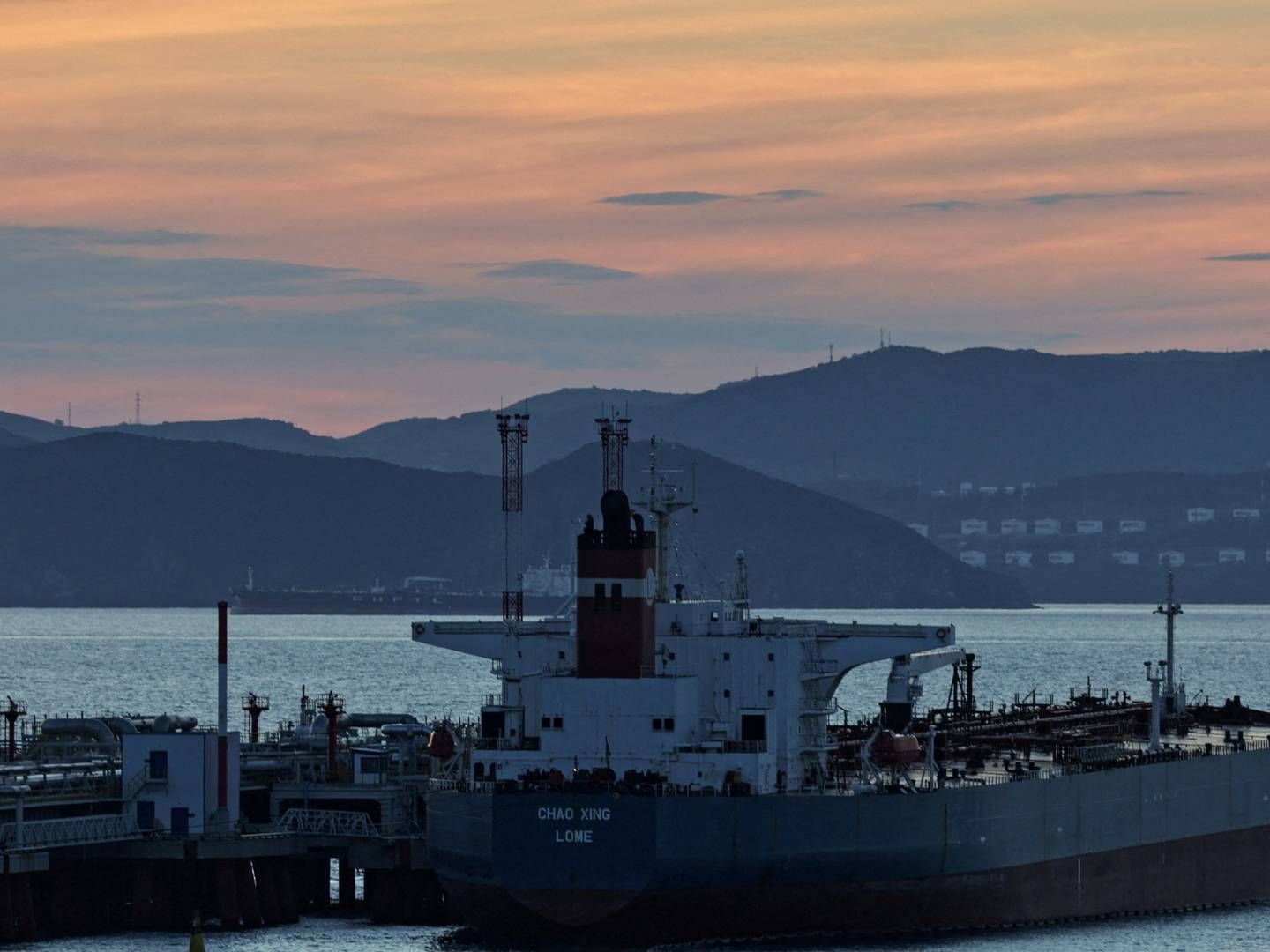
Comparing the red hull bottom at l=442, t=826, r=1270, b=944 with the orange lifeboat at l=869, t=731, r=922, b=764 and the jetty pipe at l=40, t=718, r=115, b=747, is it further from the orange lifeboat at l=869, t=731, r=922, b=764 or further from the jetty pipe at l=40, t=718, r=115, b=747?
the jetty pipe at l=40, t=718, r=115, b=747

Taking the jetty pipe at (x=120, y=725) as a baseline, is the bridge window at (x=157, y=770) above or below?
below

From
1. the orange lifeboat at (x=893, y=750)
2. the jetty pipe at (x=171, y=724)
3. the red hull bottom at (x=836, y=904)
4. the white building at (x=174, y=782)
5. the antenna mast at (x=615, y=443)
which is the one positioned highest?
the antenna mast at (x=615, y=443)

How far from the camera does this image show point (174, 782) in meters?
65.5

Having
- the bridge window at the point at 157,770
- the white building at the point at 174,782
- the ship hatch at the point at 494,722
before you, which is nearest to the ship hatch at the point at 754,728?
the ship hatch at the point at 494,722

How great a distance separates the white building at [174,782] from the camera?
6531 centimetres

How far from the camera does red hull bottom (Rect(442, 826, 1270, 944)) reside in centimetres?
5675

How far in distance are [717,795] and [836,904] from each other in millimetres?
3742

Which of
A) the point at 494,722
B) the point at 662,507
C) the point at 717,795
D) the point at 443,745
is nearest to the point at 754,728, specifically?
the point at 717,795

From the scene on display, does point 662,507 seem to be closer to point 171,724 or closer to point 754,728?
point 754,728

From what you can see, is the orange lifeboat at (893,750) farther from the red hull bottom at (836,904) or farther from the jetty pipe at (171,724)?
the jetty pipe at (171,724)

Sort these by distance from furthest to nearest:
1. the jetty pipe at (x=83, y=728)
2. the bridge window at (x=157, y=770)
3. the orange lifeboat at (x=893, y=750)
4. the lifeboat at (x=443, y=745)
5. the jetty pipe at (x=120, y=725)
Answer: the jetty pipe at (x=83, y=728), the jetty pipe at (x=120, y=725), the bridge window at (x=157, y=770), the lifeboat at (x=443, y=745), the orange lifeboat at (x=893, y=750)

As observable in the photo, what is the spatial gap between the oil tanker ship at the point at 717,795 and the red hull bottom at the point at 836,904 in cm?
5

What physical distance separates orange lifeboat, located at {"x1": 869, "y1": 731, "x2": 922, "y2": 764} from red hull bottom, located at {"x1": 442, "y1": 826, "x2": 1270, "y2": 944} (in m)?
2.69

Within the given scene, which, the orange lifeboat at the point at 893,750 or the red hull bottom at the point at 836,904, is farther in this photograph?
the orange lifeboat at the point at 893,750
